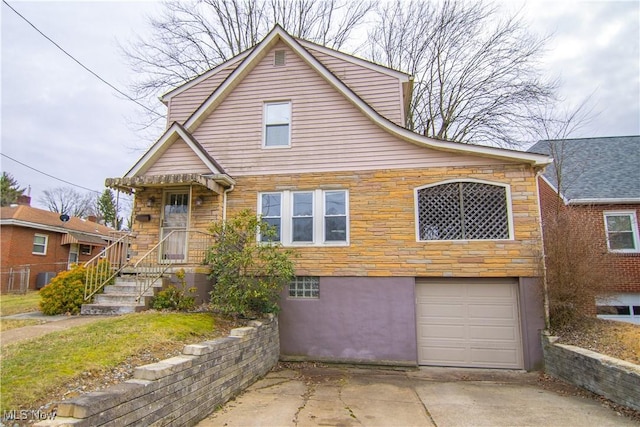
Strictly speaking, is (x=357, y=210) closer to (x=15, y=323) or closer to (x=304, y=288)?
(x=304, y=288)

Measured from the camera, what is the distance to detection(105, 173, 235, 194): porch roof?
28.2 feet

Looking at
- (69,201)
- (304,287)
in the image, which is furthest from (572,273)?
(69,201)

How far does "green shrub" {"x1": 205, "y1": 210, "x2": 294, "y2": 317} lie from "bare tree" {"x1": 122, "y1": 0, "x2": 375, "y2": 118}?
12927 mm

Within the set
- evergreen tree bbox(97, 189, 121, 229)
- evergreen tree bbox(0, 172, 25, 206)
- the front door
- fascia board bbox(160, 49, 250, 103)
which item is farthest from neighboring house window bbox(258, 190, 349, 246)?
evergreen tree bbox(97, 189, 121, 229)

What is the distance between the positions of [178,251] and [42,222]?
16.1 m

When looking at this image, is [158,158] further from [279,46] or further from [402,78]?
[402,78]

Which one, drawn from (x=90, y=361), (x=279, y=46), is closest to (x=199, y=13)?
(x=279, y=46)

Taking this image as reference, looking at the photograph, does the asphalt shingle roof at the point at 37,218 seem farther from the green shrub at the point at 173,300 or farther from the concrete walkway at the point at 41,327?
the green shrub at the point at 173,300

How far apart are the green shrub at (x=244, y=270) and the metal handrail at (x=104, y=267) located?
2513mm

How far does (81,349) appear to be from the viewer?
4340 mm

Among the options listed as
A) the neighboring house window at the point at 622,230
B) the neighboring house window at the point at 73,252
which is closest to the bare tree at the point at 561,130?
the neighboring house window at the point at 622,230

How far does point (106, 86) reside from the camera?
13367mm

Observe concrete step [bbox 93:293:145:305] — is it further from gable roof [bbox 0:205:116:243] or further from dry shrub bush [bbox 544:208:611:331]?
gable roof [bbox 0:205:116:243]

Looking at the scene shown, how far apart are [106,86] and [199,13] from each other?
23.0 ft
